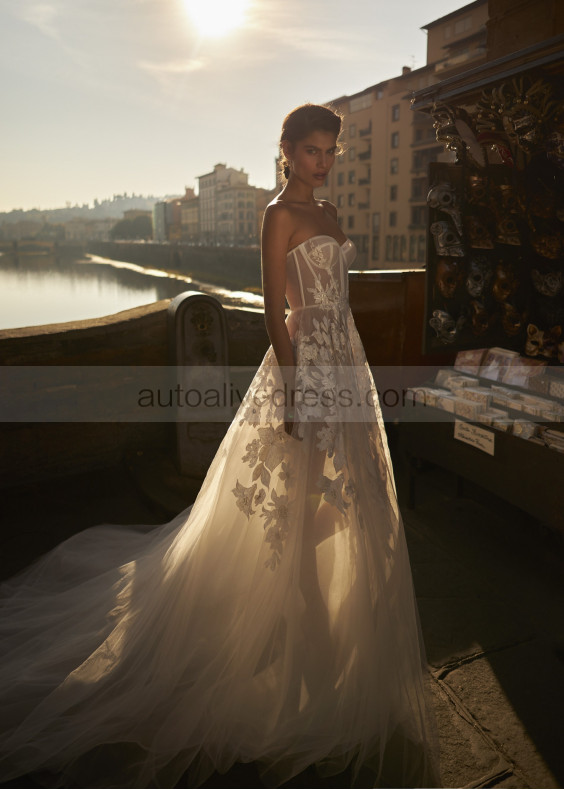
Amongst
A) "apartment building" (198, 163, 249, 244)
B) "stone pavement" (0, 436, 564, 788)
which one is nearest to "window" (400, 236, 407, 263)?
"stone pavement" (0, 436, 564, 788)

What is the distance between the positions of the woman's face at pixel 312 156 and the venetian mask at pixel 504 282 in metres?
1.82

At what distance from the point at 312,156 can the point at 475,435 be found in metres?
1.90

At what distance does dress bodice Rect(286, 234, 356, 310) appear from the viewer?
2.26 metres

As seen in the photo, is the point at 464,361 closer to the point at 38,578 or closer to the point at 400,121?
the point at 38,578

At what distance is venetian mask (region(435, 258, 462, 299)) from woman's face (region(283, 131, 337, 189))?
1.45m

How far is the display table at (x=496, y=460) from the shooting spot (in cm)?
283

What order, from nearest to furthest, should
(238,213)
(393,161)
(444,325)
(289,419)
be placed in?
(289,419) → (444,325) → (393,161) → (238,213)

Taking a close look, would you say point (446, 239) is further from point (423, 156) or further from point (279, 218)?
point (423, 156)

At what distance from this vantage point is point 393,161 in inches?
1638

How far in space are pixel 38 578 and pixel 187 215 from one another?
113624 mm

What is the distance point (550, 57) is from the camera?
2666 mm

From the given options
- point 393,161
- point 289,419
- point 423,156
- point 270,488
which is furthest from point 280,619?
point 393,161

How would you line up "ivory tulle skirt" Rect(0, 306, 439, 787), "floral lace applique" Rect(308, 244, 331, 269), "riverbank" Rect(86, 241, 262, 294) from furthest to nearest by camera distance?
"riverbank" Rect(86, 241, 262, 294), "floral lace applique" Rect(308, 244, 331, 269), "ivory tulle skirt" Rect(0, 306, 439, 787)

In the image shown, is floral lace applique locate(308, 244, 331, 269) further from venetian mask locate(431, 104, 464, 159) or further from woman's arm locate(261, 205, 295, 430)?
venetian mask locate(431, 104, 464, 159)
